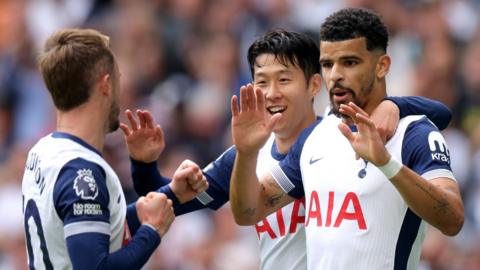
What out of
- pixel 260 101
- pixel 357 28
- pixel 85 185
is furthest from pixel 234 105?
pixel 85 185

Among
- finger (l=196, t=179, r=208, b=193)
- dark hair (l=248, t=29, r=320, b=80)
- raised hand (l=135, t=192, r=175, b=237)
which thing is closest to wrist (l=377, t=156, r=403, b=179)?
raised hand (l=135, t=192, r=175, b=237)

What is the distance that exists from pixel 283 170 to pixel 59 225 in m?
1.61

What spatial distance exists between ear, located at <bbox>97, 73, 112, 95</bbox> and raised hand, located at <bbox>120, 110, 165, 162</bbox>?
2.66 ft

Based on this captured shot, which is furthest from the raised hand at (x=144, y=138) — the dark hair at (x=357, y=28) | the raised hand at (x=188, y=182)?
the dark hair at (x=357, y=28)

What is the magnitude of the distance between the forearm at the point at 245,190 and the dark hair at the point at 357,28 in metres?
0.79

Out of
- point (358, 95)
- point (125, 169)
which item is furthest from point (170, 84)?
point (358, 95)

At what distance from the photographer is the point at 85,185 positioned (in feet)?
21.0

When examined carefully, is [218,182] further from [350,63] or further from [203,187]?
[350,63]

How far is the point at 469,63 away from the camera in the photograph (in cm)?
1291

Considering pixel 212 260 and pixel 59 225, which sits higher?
pixel 59 225

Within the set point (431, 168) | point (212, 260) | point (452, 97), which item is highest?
point (431, 168)

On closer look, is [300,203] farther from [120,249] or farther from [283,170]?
[120,249]

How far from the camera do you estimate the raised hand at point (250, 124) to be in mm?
7070

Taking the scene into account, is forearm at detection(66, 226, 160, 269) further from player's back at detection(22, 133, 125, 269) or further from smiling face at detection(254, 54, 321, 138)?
smiling face at detection(254, 54, 321, 138)
